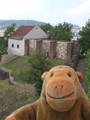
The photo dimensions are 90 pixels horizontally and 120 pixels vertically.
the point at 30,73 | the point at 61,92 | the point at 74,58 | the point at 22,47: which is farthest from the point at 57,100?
the point at 22,47

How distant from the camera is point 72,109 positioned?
3115 millimetres

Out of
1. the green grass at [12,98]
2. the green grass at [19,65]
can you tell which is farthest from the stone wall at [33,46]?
the green grass at [12,98]

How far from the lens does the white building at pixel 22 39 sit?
25.7 metres

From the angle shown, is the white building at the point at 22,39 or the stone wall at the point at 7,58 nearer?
the stone wall at the point at 7,58

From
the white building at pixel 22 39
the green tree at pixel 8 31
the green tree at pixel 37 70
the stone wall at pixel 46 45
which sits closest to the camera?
the green tree at pixel 37 70

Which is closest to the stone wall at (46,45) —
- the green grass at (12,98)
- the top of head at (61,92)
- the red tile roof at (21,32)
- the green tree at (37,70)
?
the red tile roof at (21,32)

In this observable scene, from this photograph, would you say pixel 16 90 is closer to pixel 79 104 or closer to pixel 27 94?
pixel 27 94

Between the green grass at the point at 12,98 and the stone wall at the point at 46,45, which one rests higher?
the stone wall at the point at 46,45

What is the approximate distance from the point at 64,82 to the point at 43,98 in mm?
685

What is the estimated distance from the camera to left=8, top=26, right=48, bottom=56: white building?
25719mm

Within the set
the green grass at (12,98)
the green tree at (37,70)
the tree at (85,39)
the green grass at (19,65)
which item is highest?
the tree at (85,39)

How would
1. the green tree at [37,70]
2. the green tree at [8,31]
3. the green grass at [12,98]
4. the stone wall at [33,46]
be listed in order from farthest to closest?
the green tree at [8,31]
the stone wall at [33,46]
the green tree at [37,70]
the green grass at [12,98]

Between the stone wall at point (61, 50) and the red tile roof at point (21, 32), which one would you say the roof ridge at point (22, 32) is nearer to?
the red tile roof at point (21, 32)

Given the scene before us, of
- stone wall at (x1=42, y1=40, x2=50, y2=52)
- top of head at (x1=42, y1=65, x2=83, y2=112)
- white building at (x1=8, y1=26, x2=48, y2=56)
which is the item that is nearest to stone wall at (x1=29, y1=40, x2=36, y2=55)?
white building at (x1=8, y1=26, x2=48, y2=56)
